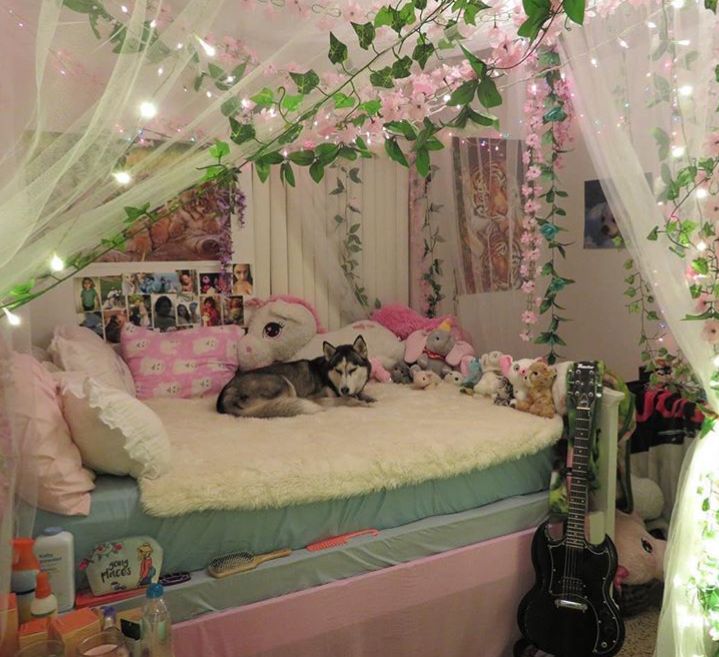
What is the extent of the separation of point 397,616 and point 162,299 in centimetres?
191

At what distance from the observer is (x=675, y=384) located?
250cm

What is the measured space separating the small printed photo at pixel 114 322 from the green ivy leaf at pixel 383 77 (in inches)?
81.6


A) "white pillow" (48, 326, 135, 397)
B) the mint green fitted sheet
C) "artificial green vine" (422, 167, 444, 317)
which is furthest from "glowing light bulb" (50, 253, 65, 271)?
"artificial green vine" (422, 167, 444, 317)

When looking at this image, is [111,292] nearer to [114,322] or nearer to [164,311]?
[114,322]

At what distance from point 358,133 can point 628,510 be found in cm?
185

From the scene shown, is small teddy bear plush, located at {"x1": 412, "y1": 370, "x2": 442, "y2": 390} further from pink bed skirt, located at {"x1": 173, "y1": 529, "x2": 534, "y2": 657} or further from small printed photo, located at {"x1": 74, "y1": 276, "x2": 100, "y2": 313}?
small printed photo, located at {"x1": 74, "y1": 276, "x2": 100, "y2": 313}

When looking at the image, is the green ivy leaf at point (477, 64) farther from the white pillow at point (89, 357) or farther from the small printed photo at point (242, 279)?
the small printed photo at point (242, 279)

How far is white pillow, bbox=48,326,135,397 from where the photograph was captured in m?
2.58

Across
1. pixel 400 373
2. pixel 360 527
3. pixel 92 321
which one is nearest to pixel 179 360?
pixel 92 321

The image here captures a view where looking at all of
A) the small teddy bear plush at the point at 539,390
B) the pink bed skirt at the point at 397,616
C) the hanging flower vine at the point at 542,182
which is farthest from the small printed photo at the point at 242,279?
the pink bed skirt at the point at 397,616

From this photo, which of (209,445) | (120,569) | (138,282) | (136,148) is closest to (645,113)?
(136,148)

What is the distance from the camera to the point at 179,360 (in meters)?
3.01

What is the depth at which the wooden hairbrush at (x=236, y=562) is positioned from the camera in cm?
184

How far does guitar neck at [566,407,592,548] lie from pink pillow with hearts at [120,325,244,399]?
160cm
